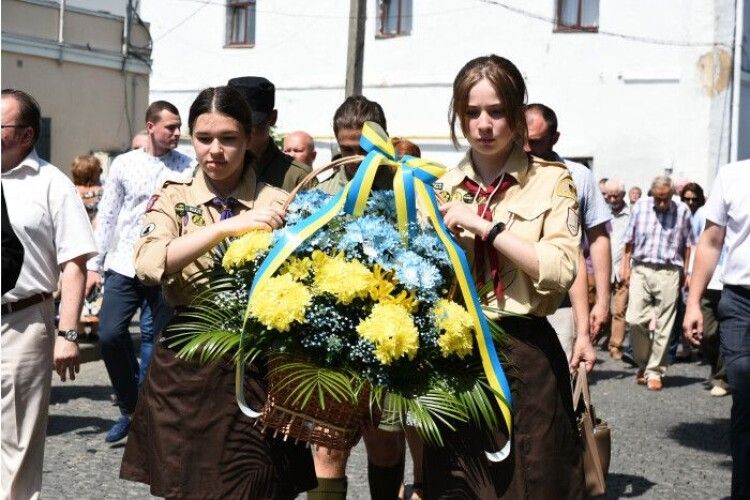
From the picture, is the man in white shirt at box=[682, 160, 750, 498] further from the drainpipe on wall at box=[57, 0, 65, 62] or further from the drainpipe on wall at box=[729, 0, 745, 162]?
the drainpipe on wall at box=[57, 0, 65, 62]

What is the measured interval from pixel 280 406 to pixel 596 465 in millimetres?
2022

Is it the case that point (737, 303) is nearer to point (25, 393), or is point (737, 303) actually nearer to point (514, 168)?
point (514, 168)

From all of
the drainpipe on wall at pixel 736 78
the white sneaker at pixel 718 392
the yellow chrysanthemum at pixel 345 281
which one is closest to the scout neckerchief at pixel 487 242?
the yellow chrysanthemum at pixel 345 281

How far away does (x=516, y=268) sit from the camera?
4336 mm

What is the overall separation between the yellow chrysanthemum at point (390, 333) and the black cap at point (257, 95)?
2.35 m

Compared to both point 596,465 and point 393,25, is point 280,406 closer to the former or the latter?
point 596,465

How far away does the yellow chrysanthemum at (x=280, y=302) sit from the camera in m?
3.97

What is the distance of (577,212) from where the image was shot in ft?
14.6

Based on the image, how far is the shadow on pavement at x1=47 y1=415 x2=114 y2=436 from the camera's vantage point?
9.23m

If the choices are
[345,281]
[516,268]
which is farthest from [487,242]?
[345,281]

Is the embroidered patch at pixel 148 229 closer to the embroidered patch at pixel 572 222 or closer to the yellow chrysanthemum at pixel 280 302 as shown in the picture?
the yellow chrysanthemum at pixel 280 302

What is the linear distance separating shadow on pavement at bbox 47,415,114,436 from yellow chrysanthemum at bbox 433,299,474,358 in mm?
5633

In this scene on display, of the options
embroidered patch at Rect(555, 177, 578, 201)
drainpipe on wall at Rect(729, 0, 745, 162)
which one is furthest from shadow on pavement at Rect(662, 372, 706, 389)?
drainpipe on wall at Rect(729, 0, 745, 162)

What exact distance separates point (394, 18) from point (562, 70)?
4.23 m
